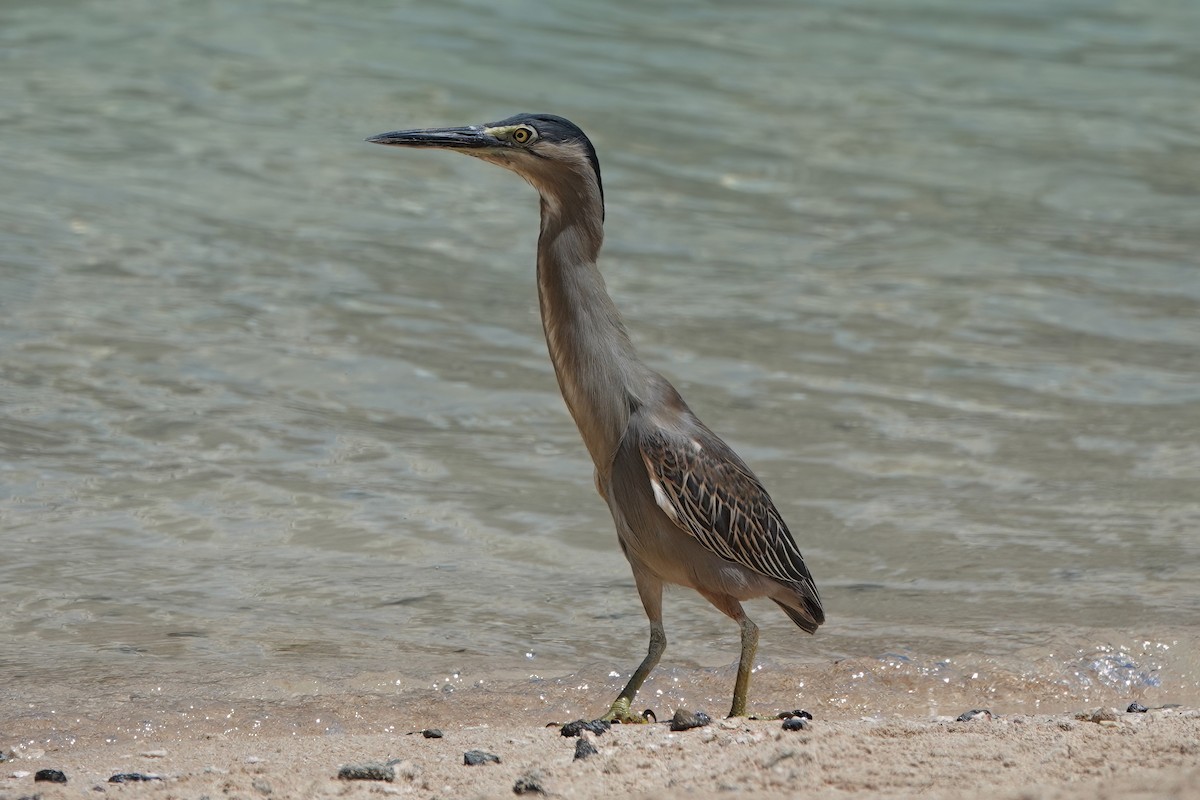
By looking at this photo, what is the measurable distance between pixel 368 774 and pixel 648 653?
125 centimetres

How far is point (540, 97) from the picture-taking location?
15.0 m

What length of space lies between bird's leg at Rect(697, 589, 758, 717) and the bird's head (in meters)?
1.29

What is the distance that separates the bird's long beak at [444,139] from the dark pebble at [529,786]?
1953mm

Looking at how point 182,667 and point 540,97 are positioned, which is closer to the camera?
point 182,667

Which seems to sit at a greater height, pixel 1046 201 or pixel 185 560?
pixel 1046 201

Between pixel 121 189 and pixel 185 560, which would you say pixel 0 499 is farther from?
pixel 121 189

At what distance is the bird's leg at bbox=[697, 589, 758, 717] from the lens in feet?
16.3

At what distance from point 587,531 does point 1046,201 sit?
7.33 meters

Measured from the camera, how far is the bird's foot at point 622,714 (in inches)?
194

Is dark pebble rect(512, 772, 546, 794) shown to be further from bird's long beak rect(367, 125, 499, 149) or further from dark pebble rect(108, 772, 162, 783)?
bird's long beak rect(367, 125, 499, 149)

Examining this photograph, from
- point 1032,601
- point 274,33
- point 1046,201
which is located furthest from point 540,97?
point 1032,601

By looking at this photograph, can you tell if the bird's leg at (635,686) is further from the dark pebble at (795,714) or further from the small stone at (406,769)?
the small stone at (406,769)

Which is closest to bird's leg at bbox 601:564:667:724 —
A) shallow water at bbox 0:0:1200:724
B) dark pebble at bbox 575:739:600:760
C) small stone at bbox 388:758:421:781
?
shallow water at bbox 0:0:1200:724

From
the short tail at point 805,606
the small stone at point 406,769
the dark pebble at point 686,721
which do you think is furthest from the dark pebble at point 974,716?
the small stone at point 406,769
